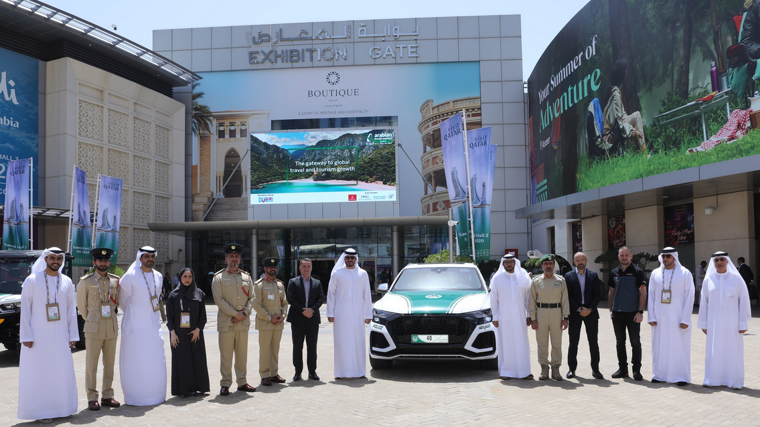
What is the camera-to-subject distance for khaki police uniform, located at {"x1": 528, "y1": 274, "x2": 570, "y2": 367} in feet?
29.4

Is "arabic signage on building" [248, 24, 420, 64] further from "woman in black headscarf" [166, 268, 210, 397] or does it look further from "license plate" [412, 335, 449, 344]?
"woman in black headscarf" [166, 268, 210, 397]

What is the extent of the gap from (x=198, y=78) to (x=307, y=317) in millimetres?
32885

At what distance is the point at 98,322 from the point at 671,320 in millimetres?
7137

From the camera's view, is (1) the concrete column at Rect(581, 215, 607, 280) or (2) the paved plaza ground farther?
(1) the concrete column at Rect(581, 215, 607, 280)

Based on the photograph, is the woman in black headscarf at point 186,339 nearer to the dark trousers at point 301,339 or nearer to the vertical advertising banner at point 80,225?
the dark trousers at point 301,339

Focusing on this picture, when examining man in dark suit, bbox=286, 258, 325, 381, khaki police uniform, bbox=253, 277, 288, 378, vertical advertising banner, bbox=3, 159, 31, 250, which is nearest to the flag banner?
man in dark suit, bbox=286, 258, 325, 381

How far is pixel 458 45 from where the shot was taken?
134 ft

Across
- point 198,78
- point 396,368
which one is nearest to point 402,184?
point 198,78

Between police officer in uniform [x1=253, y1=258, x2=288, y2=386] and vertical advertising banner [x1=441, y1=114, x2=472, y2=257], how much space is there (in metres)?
11.4

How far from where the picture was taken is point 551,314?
901 cm

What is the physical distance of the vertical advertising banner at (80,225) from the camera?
2306 cm

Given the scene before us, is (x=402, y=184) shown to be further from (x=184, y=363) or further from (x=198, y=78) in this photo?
(x=184, y=363)

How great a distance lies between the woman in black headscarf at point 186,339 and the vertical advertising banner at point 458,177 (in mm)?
12676

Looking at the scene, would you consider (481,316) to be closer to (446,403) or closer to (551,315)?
(551,315)
